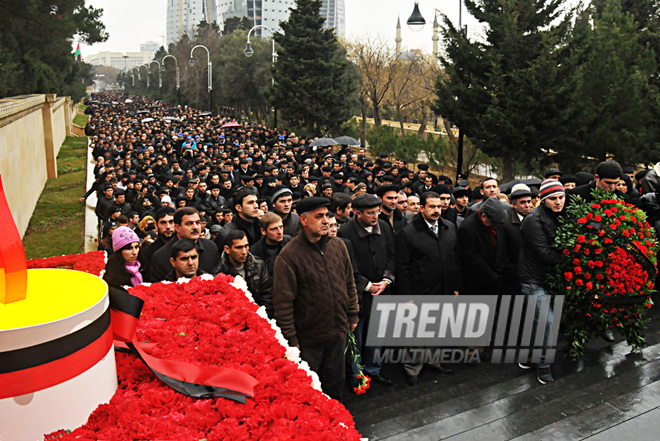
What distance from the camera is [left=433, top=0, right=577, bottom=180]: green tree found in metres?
15.4

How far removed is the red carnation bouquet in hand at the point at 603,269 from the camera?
209 inches

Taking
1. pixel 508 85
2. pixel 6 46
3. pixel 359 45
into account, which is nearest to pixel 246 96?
pixel 359 45

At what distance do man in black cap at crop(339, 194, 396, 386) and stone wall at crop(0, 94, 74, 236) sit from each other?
8.13 meters

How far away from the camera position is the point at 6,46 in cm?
2428

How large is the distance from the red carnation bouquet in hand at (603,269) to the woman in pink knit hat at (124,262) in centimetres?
409

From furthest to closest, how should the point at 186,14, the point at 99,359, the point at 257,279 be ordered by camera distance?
the point at 186,14 → the point at 257,279 → the point at 99,359

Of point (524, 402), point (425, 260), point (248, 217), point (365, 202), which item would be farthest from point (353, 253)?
point (524, 402)

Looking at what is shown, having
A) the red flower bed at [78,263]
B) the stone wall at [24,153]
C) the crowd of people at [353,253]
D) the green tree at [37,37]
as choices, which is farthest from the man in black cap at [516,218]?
the green tree at [37,37]

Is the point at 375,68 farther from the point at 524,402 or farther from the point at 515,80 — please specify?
the point at 524,402

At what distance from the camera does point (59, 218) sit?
16656mm

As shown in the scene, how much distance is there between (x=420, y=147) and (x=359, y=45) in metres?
16.7

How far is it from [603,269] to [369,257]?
221 cm

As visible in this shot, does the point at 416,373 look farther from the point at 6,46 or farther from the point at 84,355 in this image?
the point at 6,46

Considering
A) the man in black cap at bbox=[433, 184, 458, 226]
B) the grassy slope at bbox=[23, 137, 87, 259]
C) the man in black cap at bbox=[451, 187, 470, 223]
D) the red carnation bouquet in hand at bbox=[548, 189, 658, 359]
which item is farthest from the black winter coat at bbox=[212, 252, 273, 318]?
the grassy slope at bbox=[23, 137, 87, 259]
